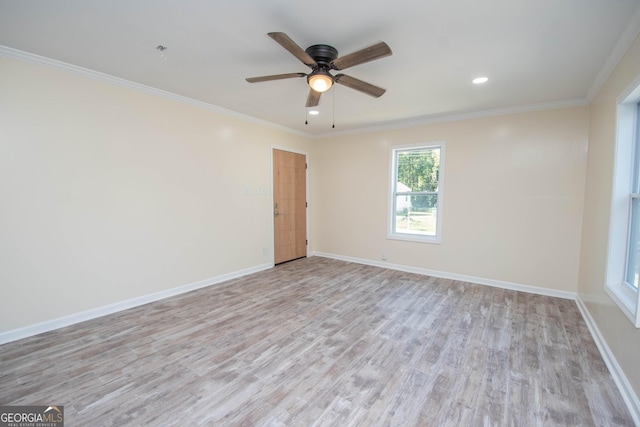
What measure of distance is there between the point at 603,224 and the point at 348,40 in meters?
2.94

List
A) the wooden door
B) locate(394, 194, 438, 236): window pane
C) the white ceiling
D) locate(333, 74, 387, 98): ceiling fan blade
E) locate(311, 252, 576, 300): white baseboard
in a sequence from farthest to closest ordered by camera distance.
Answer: the wooden door < locate(394, 194, 438, 236): window pane < locate(311, 252, 576, 300): white baseboard < locate(333, 74, 387, 98): ceiling fan blade < the white ceiling

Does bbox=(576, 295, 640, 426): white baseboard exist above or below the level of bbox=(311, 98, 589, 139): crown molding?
below

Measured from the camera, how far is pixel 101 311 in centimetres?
303

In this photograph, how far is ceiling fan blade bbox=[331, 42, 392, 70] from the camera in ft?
6.15

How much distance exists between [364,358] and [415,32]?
2663 mm

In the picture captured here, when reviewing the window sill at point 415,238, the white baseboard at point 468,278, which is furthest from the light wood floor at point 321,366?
the window sill at point 415,238

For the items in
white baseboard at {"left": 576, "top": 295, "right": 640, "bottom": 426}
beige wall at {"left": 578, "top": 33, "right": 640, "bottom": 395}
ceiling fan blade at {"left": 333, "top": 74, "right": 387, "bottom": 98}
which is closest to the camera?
white baseboard at {"left": 576, "top": 295, "right": 640, "bottom": 426}

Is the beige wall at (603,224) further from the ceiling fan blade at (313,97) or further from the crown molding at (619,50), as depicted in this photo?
the ceiling fan blade at (313,97)

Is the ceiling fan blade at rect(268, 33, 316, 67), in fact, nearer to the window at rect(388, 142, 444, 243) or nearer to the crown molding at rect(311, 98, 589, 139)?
the crown molding at rect(311, 98, 589, 139)

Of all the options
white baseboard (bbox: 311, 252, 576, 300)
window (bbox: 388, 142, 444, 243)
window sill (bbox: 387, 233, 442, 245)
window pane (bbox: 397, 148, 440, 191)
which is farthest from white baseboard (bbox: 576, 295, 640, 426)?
window pane (bbox: 397, 148, 440, 191)

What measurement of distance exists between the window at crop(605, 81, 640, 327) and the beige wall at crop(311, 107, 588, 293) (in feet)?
4.73

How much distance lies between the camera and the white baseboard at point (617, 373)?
1723 mm

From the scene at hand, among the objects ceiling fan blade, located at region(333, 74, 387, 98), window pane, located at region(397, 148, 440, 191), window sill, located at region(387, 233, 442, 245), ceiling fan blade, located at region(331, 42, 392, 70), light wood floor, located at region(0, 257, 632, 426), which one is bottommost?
light wood floor, located at region(0, 257, 632, 426)

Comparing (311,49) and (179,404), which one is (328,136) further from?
(179,404)
